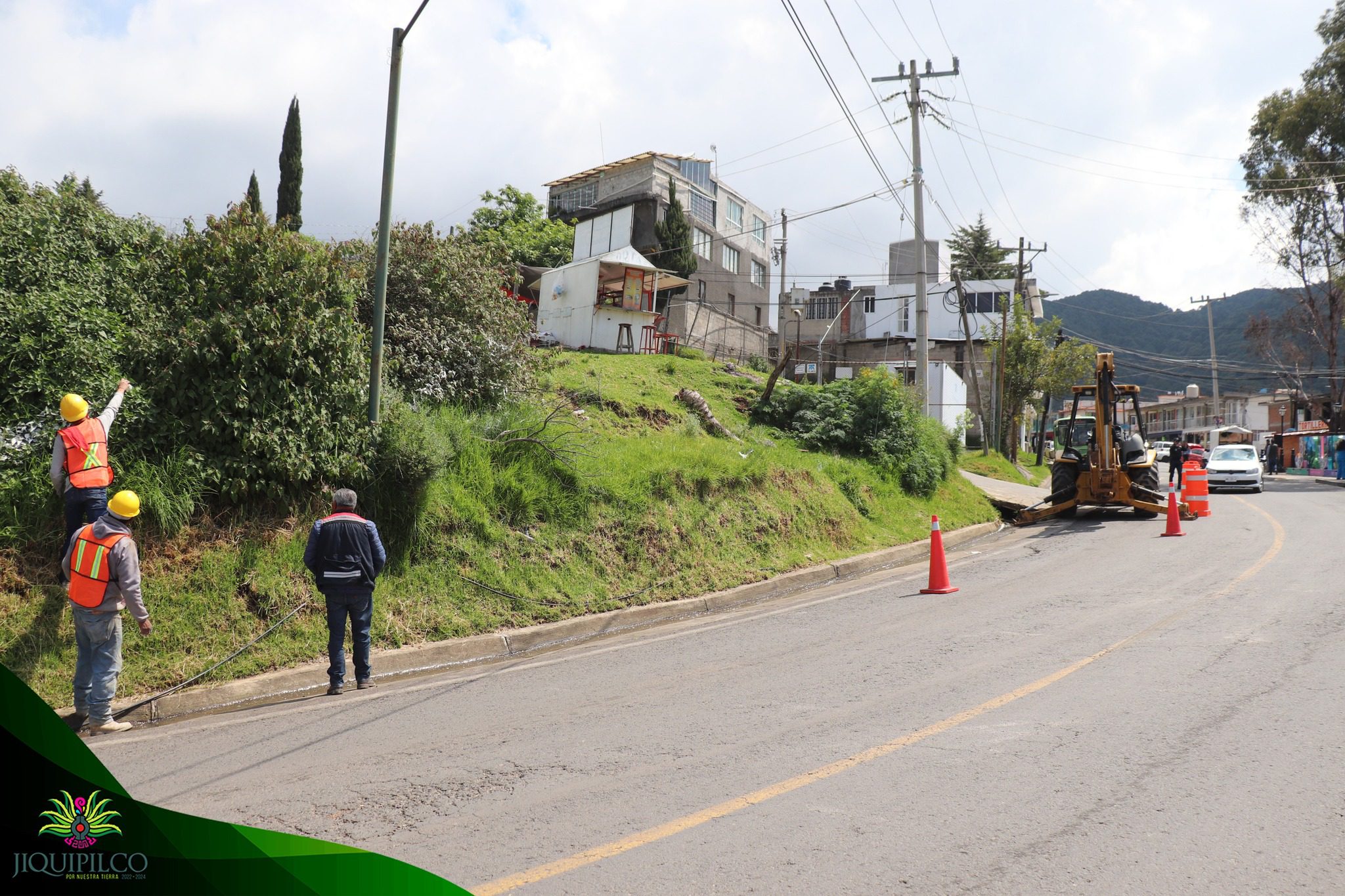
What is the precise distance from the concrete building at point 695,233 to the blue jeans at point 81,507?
28189mm

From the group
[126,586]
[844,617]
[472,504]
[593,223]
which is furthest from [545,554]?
[593,223]

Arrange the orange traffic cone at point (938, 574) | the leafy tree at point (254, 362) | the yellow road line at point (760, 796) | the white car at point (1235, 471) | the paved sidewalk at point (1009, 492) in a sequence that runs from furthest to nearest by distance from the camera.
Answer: the white car at point (1235, 471) < the paved sidewalk at point (1009, 492) < the orange traffic cone at point (938, 574) < the leafy tree at point (254, 362) < the yellow road line at point (760, 796)

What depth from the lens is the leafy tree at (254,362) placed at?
8625 millimetres

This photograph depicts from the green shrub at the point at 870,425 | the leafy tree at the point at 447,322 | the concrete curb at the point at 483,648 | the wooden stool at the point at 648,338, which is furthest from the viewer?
the wooden stool at the point at 648,338

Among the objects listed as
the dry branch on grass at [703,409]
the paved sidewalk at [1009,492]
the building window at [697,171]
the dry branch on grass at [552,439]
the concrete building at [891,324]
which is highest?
the building window at [697,171]

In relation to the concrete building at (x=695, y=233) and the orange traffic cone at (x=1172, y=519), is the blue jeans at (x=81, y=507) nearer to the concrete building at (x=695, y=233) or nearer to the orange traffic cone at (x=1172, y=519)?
the orange traffic cone at (x=1172, y=519)

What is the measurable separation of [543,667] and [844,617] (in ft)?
11.6

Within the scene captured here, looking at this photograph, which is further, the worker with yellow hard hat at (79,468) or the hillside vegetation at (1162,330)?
the hillside vegetation at (1162,330)

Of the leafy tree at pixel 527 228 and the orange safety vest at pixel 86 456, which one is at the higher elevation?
the leafy tree at pixel 527 228

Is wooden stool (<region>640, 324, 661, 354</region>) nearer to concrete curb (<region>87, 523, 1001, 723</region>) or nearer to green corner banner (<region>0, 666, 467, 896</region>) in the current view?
concrete curb (<region>87, 523, 1001, 723</region>)

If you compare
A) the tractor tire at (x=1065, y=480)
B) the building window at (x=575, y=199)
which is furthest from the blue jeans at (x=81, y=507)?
the building window at (x=575, y=199)

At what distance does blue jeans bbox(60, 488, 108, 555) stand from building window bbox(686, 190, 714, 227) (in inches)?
1790

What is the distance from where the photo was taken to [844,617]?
9719 millimetres

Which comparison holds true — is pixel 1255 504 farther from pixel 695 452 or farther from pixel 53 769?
pixel 53 769
